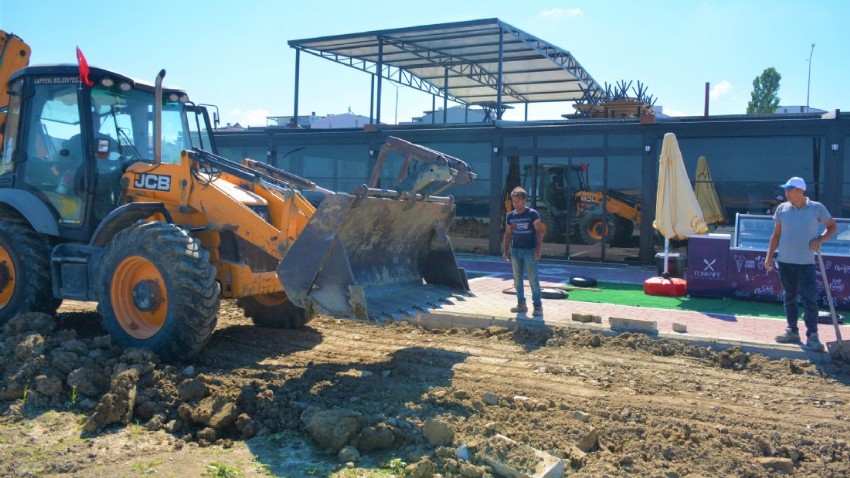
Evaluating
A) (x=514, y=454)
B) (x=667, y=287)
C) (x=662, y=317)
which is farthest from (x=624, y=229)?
(x=514, y=454)

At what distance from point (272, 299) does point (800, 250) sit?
5743 mm

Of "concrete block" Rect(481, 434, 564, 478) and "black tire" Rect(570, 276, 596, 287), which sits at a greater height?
"black tire" Rect(570, 276, 596, 287)

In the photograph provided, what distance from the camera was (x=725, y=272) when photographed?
1117cm

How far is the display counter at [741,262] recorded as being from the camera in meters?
10.6

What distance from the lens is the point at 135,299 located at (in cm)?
657

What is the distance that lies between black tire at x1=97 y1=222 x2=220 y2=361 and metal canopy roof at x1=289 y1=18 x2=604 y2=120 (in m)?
11.7

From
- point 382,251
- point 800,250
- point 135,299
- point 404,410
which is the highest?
point 800,250

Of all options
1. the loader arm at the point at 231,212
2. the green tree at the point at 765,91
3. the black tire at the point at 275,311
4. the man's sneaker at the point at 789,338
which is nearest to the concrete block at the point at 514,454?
the loader arm at the point at 231,212

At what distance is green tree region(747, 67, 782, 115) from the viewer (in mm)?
45594

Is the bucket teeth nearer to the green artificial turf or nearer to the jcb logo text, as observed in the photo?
the jcb logo text

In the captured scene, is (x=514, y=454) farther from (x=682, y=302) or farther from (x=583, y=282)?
(x=583, y=282)

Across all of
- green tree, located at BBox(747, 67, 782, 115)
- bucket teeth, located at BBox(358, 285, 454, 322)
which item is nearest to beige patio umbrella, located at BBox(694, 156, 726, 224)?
bucket teeth, located at BBox(358, 285, 454, 322)

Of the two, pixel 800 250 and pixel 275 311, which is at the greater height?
pixel 800 250

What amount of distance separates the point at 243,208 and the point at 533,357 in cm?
322
